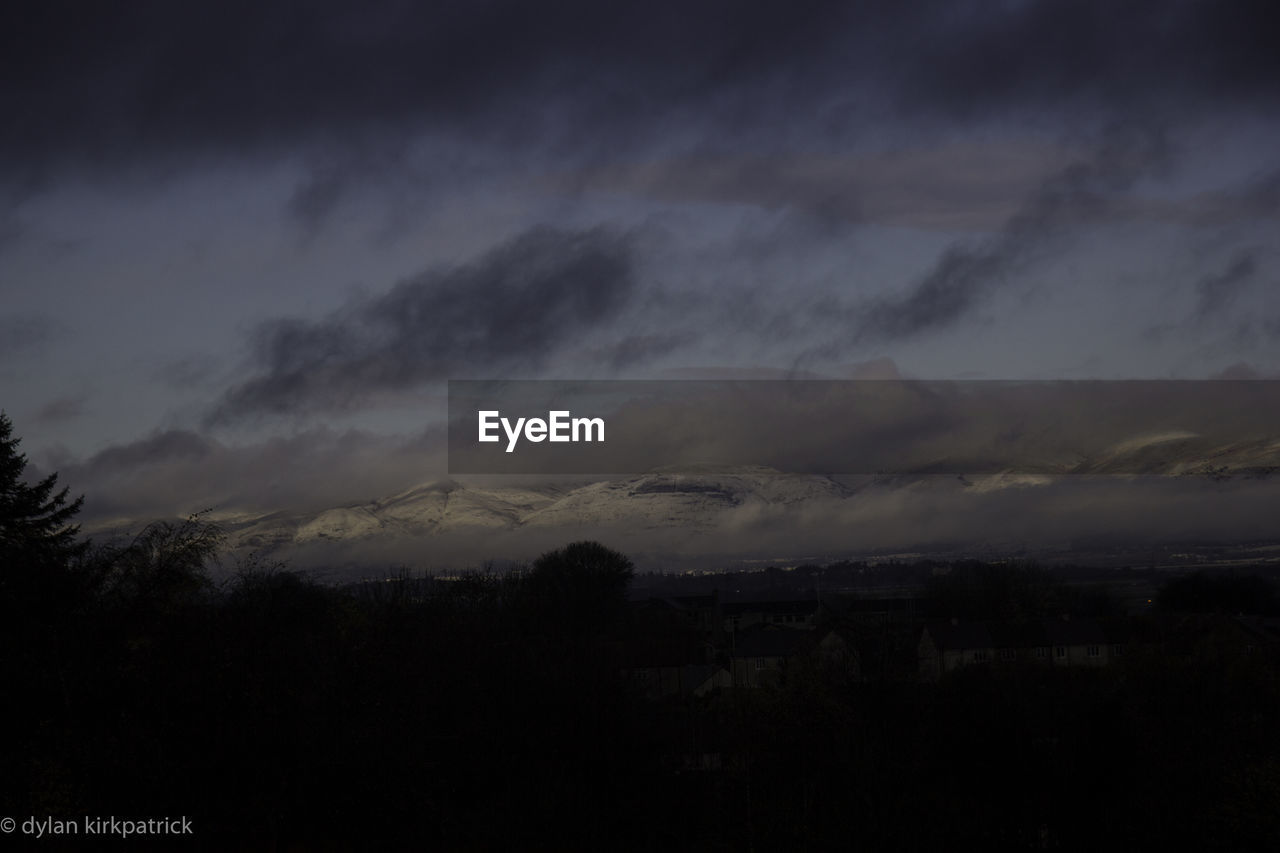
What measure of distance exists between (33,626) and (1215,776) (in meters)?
25.1

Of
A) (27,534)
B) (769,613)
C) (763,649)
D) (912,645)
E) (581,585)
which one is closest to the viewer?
(27,534)

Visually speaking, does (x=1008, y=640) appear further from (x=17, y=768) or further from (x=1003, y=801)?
(x=17, y=768)

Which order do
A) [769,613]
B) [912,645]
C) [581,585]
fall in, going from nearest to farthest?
[912,645], [581,585], [769,613]

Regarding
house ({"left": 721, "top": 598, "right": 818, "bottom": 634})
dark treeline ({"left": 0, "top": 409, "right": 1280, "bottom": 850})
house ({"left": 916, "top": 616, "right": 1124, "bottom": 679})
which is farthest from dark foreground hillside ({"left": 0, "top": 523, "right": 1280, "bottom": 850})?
house ({"left": 721, "top": 598, "right": 818, "bottom": 634})

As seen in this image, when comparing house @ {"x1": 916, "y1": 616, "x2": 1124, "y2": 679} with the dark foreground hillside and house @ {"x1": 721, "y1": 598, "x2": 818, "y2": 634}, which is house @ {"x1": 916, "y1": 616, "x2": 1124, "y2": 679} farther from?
house @ {"x1": 721, "y1": 598, "x2": 818, "y2": 634}

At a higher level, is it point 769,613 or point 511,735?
point 769,613

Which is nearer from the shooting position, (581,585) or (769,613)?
(581,585)

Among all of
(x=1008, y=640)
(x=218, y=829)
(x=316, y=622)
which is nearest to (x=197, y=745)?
(x=218, y=829)

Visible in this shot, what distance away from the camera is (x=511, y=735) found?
31.7m

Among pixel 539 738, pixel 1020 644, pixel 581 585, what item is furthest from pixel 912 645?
pixel 539 738

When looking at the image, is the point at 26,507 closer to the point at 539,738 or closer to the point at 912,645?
the point at 539,738

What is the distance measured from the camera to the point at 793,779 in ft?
97.3

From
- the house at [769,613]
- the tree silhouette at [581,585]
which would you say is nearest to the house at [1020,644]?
the tree silhouette at [581,585]

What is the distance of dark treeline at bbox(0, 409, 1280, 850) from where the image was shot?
16.5 m
